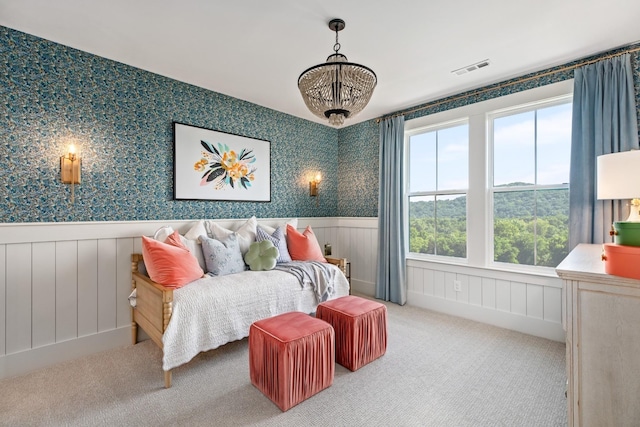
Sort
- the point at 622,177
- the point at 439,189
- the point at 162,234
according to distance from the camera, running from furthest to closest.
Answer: the point at 439,189 → the point at 162,234 → the point at 622,177

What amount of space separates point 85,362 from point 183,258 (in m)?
1.11

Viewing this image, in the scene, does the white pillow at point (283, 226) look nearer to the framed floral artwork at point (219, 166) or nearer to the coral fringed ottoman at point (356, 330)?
the framed floral artwork at point (219, 166)

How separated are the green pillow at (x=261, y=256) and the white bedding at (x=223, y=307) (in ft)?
0.40

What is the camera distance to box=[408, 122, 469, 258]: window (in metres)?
3.42

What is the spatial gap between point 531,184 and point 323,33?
8.10 feet

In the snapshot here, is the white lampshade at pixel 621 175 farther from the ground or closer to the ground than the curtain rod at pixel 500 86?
closer to the ground

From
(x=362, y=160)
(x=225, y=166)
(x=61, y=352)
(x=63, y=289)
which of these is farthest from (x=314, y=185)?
(x=61, y=352)

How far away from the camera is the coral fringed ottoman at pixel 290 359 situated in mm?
1752

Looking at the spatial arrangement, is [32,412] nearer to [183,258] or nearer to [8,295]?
[8,295]

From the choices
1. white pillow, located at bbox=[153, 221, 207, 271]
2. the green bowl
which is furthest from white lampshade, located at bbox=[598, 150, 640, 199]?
white pillow, located at bbox=[153, 221, 207, 271]

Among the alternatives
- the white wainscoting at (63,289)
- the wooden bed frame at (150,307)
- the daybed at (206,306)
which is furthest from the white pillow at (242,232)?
the wooden bed frame at (150,307)

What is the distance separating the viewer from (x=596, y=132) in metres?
2.40

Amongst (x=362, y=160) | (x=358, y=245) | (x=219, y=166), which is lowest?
(x=358, y=245)

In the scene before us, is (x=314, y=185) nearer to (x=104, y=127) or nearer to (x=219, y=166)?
(x=219, y=166)
